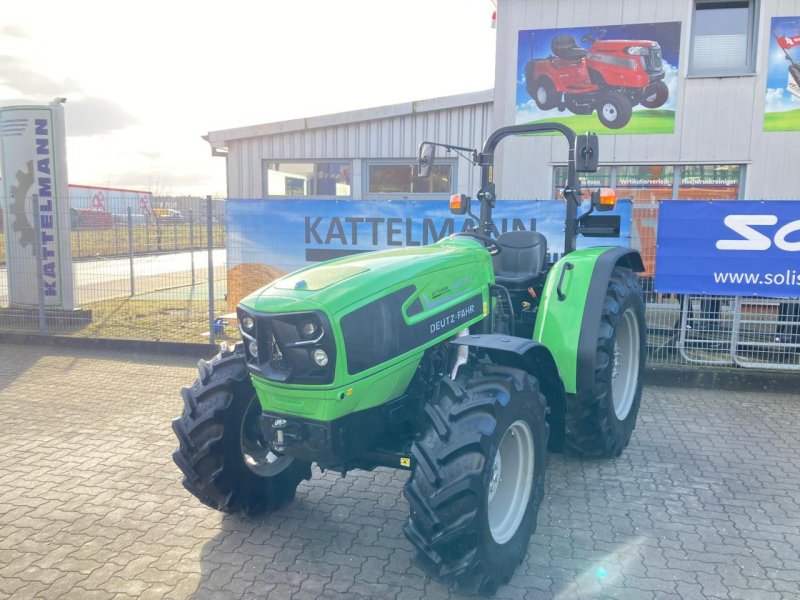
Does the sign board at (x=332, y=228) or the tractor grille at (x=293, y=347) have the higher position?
the sign board at (x=332, y=228)

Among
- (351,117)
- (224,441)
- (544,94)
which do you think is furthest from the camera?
(351,117)

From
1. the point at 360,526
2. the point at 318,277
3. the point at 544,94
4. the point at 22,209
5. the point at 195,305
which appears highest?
the point at 544,94

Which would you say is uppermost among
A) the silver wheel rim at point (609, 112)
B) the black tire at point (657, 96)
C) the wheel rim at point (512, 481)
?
the black tire at point (657, 96)

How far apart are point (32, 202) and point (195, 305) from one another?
9.61 ft

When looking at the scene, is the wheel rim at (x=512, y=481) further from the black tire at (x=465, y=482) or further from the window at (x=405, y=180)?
the window at (x=405, y=180)

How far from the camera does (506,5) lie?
33.7ft

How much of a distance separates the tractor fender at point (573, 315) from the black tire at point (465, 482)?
102cm

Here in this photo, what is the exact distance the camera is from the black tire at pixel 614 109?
10023 mm

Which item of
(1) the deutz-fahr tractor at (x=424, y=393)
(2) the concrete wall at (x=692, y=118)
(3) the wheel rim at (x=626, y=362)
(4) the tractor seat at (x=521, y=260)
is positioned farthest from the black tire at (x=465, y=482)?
(2) the concrete wall at (x=692, y=118)

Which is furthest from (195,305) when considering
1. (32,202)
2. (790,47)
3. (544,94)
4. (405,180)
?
(790,47)

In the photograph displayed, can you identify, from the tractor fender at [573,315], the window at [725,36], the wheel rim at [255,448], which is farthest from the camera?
the window at [725,36]

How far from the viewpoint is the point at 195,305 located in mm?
11250

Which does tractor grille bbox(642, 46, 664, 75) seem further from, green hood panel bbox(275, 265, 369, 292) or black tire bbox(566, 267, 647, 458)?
green hood panel bbox(275, 265, 369, 292)

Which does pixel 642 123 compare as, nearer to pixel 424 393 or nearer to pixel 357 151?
pixel 357 151
